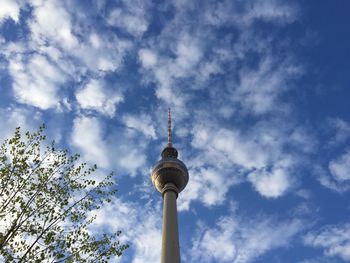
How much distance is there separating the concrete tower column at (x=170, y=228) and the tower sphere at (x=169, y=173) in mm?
1295

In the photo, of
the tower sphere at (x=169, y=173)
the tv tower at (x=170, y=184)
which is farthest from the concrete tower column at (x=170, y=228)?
the tower sphere at (x=169, y=173)

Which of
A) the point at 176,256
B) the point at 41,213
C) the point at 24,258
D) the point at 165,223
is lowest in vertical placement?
the point at 24,258

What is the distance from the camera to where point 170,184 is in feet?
200

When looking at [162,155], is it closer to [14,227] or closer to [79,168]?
[79,168]

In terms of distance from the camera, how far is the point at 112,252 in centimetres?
2230

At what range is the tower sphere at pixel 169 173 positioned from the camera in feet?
203

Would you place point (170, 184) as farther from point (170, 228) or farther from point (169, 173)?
point (170, 228)

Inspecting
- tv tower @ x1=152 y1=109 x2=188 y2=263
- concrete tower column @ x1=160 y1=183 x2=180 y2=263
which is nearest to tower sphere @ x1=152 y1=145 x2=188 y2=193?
tv tower @ x1=152 y1=109 x2=188 y2=263

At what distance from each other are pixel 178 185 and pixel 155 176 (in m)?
4.32

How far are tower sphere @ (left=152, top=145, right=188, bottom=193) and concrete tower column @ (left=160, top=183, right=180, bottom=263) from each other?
4.25ft

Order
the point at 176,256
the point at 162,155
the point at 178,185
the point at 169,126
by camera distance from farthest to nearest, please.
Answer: the point at 169,126 → the point at 162,155 → the point at 178,185 → the point at 176,256

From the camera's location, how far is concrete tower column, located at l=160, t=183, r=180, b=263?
47.2 metres

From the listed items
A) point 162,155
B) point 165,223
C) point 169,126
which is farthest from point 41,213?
point 169,126

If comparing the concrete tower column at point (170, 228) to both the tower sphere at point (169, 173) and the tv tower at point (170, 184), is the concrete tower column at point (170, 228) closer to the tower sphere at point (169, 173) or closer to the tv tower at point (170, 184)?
the tv tower at point (170, 184)
